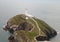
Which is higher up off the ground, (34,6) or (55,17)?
(34,6)

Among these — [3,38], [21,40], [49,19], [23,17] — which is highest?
[49,19]

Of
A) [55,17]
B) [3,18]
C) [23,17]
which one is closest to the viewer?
[23,17]

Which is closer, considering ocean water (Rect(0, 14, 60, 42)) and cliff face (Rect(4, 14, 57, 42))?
cliff face (Rect(4, 14, 57, 42))

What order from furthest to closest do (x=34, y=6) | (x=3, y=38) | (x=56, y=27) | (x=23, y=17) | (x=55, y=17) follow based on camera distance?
(x=34, y=6) → (x=55, y=17) → (x=56, y=27) → (x=23, y=17) → (x=3, y=38)

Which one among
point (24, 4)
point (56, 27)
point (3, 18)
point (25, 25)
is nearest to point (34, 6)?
point (24, 4)

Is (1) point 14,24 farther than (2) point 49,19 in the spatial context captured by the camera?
No

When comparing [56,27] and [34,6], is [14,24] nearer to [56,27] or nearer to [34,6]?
[56,27]

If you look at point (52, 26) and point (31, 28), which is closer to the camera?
point (31, 28)

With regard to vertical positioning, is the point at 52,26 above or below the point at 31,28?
above

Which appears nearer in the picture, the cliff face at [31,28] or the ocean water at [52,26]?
the cliff face at [31,28]
